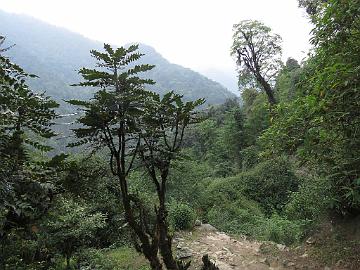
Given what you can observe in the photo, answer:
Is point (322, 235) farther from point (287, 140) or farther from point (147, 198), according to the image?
point (147, 198)

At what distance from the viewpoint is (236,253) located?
1038cm

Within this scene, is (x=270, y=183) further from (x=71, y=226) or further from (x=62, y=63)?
(x=62, y=63)

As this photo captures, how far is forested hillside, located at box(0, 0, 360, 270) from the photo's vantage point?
309 centimetres

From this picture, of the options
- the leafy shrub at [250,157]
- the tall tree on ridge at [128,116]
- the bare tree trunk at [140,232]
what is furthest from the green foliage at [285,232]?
the leafy shrub at [250,157]

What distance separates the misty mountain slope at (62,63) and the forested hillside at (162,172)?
67688 millimetres

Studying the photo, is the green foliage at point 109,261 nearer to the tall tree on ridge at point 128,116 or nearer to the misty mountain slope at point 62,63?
the tall tree on ridge at point 128,116

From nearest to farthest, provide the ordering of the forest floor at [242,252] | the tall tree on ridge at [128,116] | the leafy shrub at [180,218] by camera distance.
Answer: the tall tree on ridge at [128,116] < the forest floor at [242,252] < the leafy shrub at [180,218]

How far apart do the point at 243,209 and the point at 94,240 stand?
7.39 m

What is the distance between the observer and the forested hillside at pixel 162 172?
309cm

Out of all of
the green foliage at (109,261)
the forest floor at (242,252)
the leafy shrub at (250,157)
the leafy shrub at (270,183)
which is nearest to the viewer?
the forest floor at (242,252)

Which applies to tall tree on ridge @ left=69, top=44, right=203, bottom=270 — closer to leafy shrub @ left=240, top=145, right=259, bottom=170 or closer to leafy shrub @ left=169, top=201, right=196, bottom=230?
leafy shrub @ left=169, top=201, right=196, bottom=230

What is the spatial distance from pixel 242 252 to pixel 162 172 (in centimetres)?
697

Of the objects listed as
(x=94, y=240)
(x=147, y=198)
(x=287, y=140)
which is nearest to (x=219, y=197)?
(x=147, y=198)

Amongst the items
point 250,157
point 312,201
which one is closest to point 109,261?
point 312,201
